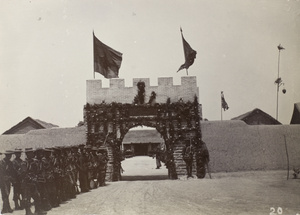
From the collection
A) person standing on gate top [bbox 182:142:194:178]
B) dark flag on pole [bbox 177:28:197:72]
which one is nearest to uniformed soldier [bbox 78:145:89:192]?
person standing on gate top [bbox 182:142:194:178]

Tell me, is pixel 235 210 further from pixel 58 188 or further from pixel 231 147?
pixel 231 147

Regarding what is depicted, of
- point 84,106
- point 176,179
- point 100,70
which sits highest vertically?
point 100,70

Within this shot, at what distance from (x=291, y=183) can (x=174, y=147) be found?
207 inches

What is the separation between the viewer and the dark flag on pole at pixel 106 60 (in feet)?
52.9

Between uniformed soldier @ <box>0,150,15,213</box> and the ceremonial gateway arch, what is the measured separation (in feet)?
24.9

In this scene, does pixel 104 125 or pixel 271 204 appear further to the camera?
pixel 104 125

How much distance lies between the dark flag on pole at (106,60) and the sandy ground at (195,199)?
527cm

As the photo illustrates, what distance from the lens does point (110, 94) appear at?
17.2 m

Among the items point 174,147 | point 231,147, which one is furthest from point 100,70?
point 231,147

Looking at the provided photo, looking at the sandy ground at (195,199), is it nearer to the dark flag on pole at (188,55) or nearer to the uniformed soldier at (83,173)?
the uniformed soldier at (83,173)

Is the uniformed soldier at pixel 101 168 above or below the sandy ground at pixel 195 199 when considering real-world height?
above

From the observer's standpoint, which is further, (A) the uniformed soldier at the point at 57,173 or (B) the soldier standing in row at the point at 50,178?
(A) the uniformed soldier at the point at 57,173

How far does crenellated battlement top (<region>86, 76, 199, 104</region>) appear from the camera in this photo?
16977 millimetres

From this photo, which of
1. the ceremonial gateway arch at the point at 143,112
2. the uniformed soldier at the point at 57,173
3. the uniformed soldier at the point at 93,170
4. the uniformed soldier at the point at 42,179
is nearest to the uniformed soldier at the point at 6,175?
the uniformed soldier at the point at 42,179
